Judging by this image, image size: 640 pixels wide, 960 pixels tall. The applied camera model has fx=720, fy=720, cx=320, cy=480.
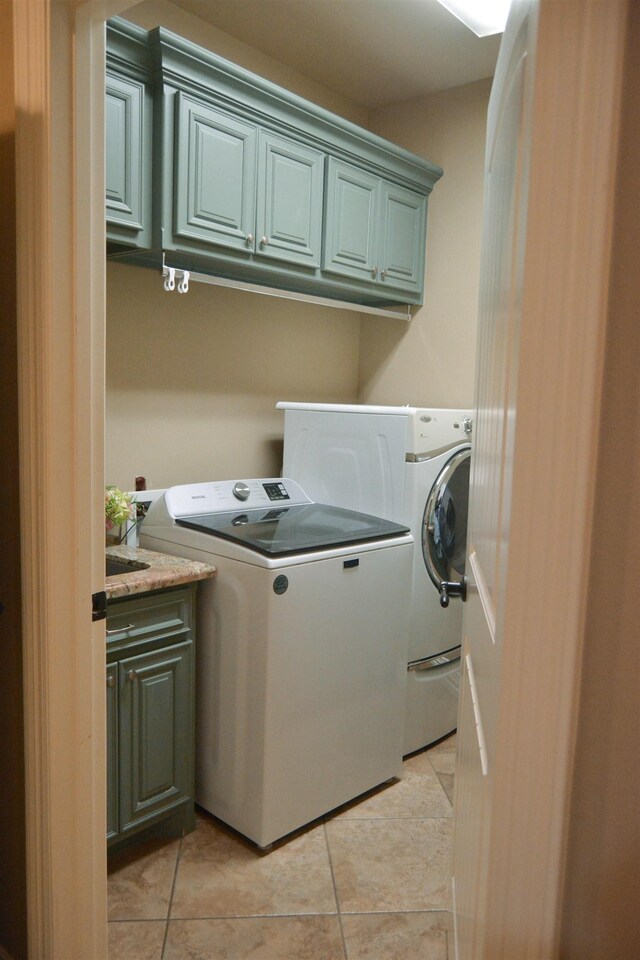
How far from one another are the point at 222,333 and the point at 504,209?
1933mm

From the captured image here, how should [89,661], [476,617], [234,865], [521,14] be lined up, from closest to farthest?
[521,14] → [476,617] → [89,661] → [234,865]

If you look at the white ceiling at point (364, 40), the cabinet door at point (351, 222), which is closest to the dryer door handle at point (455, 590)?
the cabinet door at point (351, 222)

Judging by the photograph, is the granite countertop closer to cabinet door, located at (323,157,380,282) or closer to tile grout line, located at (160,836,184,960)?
tile grout line, located at (160,836,184,960)

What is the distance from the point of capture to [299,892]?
2.05 metres

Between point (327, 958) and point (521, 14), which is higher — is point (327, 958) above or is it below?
below

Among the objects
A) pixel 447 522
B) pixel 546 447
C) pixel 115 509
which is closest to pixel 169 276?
pixel 115 509

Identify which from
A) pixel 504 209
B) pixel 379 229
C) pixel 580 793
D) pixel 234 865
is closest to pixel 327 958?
pixel 234 865

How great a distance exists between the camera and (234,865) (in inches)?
85.0

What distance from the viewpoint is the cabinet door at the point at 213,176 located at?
2234 millimetres

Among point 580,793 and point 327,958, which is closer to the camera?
point 580,793

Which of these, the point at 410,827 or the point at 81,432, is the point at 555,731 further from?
the point at 410,827

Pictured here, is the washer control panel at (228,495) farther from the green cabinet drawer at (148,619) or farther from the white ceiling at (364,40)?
the white ceiling at (364,40)

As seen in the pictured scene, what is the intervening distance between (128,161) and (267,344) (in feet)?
3.68

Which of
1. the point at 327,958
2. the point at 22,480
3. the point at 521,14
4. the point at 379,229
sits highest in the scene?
the point at 379,229
